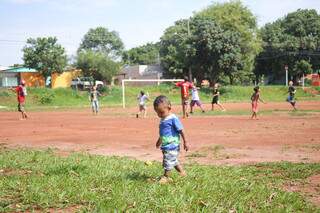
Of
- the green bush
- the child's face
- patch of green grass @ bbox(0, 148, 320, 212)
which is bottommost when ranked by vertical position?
patch of green grass @ bbox(0, 148, 320, 212)

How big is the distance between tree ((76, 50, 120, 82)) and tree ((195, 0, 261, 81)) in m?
13.9

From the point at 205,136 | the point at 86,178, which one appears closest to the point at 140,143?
the point at 205,136

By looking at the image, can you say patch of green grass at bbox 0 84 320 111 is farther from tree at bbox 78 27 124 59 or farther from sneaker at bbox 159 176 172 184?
tree at bbox 78 27 124 59

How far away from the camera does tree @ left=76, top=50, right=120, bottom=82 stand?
62.2 meters

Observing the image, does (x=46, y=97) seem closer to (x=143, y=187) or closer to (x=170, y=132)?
(x=170, y=132)

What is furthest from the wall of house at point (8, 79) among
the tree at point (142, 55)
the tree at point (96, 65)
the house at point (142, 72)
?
the tree at point (142, 55)

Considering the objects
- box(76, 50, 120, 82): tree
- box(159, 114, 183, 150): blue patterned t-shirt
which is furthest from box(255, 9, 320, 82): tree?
box(159, 114, 183, 150): blue patterned t-shirt

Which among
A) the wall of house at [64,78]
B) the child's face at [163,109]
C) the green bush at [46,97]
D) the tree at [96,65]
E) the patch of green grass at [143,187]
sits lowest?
the patch of green grass at [143,187]

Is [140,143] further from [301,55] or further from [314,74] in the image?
[314,74]

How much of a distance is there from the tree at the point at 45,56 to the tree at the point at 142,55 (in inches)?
1764

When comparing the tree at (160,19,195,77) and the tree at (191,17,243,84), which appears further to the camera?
the tree at (160,19,195,77)

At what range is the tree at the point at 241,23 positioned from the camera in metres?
60.4

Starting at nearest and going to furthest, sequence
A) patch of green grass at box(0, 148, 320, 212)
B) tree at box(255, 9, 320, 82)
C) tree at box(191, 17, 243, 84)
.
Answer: patch of green grass at box(0, 148, 320, 212) → tree at box(191, 17, 243, 84) → tree at box(255, 9, 320, 82)

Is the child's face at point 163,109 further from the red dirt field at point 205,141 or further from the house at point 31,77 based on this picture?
the house at point 31,77
